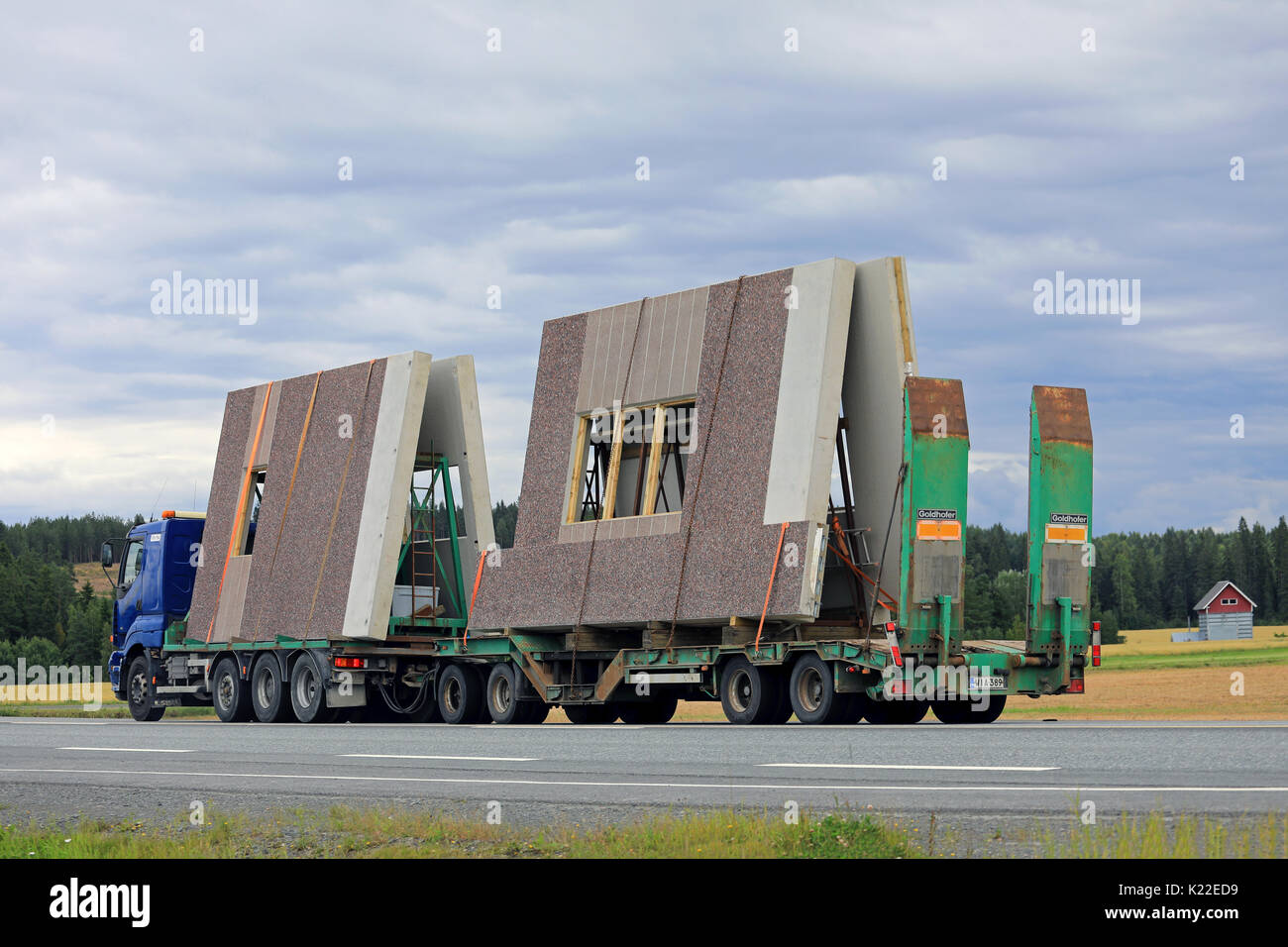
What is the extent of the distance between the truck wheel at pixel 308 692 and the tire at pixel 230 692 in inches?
64.9

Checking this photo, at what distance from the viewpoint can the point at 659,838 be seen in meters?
7.47

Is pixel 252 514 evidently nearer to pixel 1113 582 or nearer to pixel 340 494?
pixel 340 494

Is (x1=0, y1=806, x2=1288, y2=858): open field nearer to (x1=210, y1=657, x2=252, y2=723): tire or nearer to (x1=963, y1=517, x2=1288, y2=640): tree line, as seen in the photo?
(x1=210, y1=657, x2=252, y2=723): tire

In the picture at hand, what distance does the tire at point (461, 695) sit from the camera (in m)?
23.5

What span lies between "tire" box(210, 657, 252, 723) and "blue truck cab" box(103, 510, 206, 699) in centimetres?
210

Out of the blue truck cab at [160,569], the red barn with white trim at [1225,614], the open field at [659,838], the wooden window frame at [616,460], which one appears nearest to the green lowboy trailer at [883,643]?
the wooden window frame at [616,460]

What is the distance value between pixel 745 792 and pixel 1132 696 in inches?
1087

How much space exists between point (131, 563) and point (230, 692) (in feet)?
14.3

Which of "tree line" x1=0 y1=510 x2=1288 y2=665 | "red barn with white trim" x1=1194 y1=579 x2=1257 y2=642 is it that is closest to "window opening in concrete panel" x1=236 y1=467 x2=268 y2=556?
"tree line" x1=0 y1=510 x2=1288 y2=665

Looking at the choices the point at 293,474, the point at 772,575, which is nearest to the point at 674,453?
the point at 772,575

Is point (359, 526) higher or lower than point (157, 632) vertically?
higher
